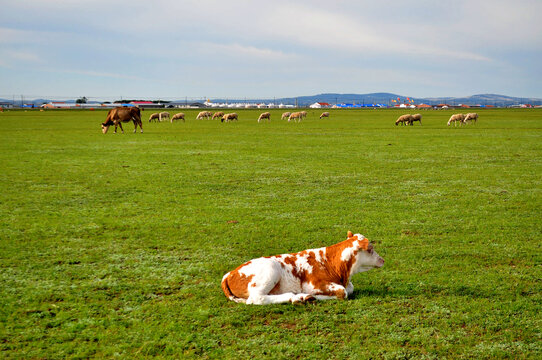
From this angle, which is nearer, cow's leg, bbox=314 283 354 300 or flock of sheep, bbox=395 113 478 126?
cow's leg, bbox=314 283 354 300

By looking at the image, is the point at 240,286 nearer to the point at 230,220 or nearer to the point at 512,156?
the point at 230,220

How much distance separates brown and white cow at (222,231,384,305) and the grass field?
15 cm

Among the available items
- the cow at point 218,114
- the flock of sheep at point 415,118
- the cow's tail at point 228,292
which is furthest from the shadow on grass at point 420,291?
the cow at point 218,114

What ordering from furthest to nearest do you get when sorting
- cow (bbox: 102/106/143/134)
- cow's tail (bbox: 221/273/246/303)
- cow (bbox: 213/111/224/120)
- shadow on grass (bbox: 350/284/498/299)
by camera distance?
cow (bbox: 213/111/224/120) → cow (bbox: 102/106/143/134) → shadow on grass (bbox: 350/284/498/299) → cow's tail (bbox: 221/273/246/303)

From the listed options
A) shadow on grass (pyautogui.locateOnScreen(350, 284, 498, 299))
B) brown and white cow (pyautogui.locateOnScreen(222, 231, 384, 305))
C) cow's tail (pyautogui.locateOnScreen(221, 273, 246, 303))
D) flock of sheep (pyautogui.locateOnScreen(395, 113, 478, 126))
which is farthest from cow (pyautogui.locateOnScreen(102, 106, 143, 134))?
shadow on grass (pyautogui.locateOnScreen(350, 284, 498, 299))

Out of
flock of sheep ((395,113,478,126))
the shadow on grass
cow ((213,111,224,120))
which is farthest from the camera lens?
cow ((213,111,224,120))

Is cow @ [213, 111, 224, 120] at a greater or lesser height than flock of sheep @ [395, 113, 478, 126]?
greater

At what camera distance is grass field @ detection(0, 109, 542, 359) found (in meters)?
4.50

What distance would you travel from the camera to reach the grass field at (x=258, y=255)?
4500 millimetres

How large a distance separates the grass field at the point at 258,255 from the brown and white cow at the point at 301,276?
152 mm

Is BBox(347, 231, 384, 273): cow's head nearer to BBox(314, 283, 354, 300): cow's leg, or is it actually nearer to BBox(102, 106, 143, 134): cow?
BBox(314, 283, 354, 300): cow's leg

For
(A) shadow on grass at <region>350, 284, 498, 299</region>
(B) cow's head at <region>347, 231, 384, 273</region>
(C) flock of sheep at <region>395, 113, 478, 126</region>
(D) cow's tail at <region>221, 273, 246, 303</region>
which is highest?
(C) flock of sheep at <region>395, 113, 478, 126</region>

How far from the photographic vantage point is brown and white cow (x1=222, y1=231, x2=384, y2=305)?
520 cm

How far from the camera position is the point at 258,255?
7039 mm
